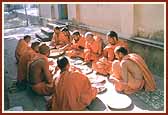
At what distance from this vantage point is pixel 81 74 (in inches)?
160

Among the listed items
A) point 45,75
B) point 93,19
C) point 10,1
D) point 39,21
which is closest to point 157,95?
point 45,75

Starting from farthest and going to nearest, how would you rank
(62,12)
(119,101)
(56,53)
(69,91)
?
(62,12) < (56,53) < (119,101) < (69,91)

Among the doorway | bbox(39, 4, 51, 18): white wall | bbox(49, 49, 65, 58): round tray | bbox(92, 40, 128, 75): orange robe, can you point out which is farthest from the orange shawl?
bbox(39, 4, 51, 18): white wall

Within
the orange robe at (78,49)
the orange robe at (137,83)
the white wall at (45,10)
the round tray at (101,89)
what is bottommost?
the round tray at (101,89)

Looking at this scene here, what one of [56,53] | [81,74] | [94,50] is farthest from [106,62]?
[56,53]

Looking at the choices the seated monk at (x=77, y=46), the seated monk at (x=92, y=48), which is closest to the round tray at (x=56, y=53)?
the seated monk at (x=77, y=46)

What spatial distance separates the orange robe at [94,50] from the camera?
19.7ft

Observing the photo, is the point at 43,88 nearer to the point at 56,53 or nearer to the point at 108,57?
the point at 108,57

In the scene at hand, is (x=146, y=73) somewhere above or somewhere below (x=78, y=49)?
below

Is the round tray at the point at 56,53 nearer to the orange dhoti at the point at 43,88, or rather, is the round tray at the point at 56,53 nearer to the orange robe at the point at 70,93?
the orange dhoti at the point at 43,88

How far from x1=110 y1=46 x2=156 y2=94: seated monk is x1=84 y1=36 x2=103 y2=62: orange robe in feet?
4.63

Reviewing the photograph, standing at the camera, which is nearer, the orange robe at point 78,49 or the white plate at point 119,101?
the white plate at point 119,101

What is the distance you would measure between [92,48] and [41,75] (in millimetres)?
1608

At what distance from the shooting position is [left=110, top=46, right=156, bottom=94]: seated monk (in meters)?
4.51
